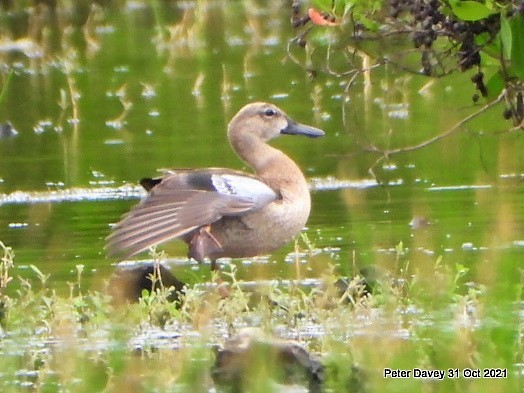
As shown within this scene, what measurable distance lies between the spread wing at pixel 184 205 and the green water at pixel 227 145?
1.23 ft

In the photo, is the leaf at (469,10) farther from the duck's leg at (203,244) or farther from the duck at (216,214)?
the duck's leg at (203,244)

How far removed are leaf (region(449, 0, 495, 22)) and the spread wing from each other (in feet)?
6.07

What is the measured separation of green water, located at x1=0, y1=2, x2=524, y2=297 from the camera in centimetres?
837

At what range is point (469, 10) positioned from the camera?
20.8 ft

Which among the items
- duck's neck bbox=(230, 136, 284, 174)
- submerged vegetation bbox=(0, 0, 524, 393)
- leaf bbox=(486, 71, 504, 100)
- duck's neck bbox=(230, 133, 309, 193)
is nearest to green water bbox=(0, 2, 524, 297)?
submerged vegetation bbox=(0, 0, 524, 393)

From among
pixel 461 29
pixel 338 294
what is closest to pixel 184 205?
pixel 338 294

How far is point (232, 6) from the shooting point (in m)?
24.9

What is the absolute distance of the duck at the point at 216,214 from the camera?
767 cm

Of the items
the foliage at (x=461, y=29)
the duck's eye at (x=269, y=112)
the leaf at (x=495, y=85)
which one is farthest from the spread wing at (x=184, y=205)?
the leaf at (x=495, y=85)

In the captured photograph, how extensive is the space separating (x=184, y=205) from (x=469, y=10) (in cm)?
200

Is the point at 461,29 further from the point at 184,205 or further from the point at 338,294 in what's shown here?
the point at 184,205

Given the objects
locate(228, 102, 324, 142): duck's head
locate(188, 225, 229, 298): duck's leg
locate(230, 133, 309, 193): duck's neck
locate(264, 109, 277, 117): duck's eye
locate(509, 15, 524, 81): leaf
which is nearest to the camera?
locate(509, 15, 524, 81): leaf

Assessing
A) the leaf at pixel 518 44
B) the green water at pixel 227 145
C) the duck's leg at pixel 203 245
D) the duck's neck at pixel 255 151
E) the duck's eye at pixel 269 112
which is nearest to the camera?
the leaf at pixel 518 44

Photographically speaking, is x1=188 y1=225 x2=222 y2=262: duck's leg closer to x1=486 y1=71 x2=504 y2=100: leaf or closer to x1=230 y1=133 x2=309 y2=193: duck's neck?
x1=230 y1=133 x2=309 y2=193: duck's neck
